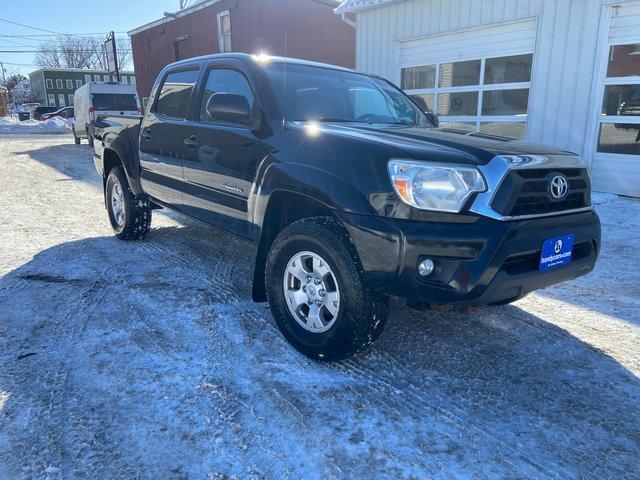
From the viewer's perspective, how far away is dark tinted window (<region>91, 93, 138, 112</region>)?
17250 millimetres

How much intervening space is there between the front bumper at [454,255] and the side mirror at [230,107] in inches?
49.7

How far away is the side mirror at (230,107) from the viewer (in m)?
3.24

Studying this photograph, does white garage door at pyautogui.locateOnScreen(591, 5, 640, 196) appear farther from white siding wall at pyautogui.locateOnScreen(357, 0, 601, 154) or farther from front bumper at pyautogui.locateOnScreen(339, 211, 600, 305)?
front bumper at pyautogui.locateOnScreen(339, 211, 600, 305)

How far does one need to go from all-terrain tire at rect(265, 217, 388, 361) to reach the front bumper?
11 centimetres

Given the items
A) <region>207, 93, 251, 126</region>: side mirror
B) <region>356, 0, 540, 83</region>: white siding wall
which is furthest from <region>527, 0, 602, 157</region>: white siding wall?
<region>207, 93, 251, 126</region>: side mirror

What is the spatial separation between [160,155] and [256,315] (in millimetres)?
2011

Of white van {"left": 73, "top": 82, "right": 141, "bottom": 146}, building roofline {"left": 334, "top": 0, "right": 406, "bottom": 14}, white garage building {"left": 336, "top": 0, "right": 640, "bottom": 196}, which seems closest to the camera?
white garage building {"left": 336, "top": 0, "right": 640, "bottom": 196}

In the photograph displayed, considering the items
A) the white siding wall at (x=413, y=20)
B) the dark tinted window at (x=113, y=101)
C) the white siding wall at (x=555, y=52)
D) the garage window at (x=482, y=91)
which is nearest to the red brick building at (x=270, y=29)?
the dark tinted window at (x=113, y=101)

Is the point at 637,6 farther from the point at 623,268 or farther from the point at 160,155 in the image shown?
the point at 160,155

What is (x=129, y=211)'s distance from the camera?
17.3 ft

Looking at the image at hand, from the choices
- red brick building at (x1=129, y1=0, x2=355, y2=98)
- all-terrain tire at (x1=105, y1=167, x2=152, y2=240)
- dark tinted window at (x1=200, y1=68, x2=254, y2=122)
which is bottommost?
all-terrain tire at (x1=105, y1=167, x2=152, y2=240)

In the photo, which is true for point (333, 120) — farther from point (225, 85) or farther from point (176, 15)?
point (176, 15)

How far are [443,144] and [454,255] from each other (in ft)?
2.24

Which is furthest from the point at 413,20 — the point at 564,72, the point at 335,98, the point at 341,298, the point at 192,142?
the point at 341,298
